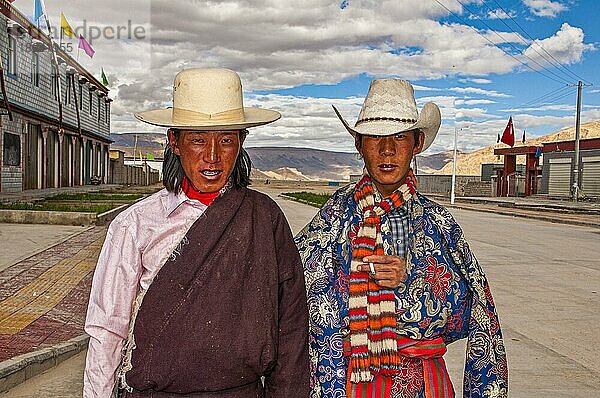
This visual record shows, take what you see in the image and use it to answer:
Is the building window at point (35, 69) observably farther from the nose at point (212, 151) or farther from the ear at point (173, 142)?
the nose at point (212, 151)

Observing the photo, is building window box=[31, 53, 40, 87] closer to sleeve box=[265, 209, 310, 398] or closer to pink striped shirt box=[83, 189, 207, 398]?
pink striped shirt box=[83, 189, 207, 398]

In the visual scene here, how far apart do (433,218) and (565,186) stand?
174 ft

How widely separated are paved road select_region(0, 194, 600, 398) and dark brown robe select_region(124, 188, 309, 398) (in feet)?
12.2

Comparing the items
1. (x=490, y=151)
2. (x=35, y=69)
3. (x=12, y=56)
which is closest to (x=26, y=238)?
(x=12, y=56)

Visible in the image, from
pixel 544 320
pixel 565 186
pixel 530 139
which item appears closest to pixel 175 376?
pixel 544 320

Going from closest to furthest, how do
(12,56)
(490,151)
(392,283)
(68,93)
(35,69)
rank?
(392,283) < (12,56) < (35,69) < (68,93) < (490,151)

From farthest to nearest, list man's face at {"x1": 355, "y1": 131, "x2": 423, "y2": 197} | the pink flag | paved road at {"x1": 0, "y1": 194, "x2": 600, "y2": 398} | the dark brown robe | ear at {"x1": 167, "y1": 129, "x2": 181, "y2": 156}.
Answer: the pink flag → paved road at {"x1": 0, "y1": 194, "x2": 600, "y2": 398} → man's face at {"x1": 355, "y1": 131, "x2": 423, "y2": 197} → ear at {"x1": 167, "y1": 129, "x2": 181, "y2": 156} → the dark brown robe

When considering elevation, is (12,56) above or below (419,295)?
above

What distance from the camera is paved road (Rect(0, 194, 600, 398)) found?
235 inches

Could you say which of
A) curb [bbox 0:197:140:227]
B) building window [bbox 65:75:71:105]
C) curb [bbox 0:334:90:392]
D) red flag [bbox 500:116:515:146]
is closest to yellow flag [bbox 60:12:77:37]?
building window [bbox 65:75:71:105]

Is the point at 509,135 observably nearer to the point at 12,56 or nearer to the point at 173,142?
the point at 12,56

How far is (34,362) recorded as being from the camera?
6129mm

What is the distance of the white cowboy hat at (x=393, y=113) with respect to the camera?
298cm

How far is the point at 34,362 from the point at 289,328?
173 inches
